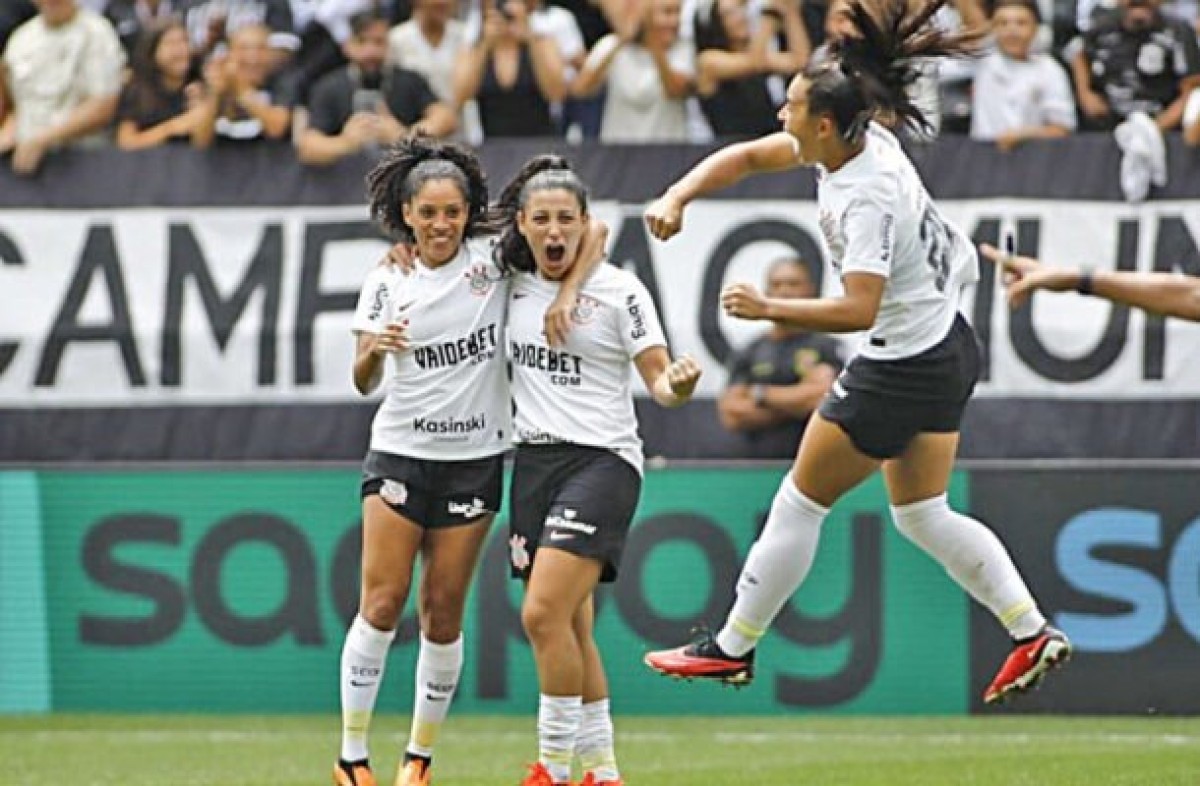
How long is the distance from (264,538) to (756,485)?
265cm

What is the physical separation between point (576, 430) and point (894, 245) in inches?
50.6

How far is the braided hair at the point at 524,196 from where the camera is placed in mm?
9023

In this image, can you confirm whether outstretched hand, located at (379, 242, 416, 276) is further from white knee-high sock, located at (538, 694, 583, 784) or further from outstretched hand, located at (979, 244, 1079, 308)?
outstretched hand, located at (979, 244, 1079, 308)

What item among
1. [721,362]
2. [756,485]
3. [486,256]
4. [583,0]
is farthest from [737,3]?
[486,256]

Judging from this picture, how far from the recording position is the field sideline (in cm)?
1042

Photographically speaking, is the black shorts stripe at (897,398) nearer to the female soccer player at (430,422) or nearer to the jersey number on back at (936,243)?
the jersey number on back at (936,243)

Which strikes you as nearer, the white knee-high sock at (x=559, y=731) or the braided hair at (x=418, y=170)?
the white knee-high sock at (x=559, y=731)

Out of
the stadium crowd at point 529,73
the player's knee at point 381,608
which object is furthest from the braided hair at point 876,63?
the stadium crowd at point 529,73

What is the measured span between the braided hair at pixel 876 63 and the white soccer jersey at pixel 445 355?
141 centimetres

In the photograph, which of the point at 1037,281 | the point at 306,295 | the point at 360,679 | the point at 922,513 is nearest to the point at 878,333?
the point at 922,513

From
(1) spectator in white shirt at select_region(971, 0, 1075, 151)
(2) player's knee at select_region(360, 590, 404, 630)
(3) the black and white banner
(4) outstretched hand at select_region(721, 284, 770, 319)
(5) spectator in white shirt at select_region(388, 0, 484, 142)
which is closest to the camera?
(4) outstretched hand at select_region(721, 284, 770, 319)

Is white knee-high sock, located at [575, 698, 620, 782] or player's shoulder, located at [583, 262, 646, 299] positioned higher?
player's shoulder, located at [583, 262, 646, 299]

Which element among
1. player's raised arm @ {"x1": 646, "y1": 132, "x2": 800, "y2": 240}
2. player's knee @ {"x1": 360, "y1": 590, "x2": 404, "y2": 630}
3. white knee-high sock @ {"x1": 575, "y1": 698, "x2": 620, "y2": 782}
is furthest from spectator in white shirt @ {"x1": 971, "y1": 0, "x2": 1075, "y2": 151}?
white knee-high sock @ {"x1": 575, "y1": 698, "x2": 620, "y2": 782}

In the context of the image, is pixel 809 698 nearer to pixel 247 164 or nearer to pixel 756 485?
pixel 756 485
